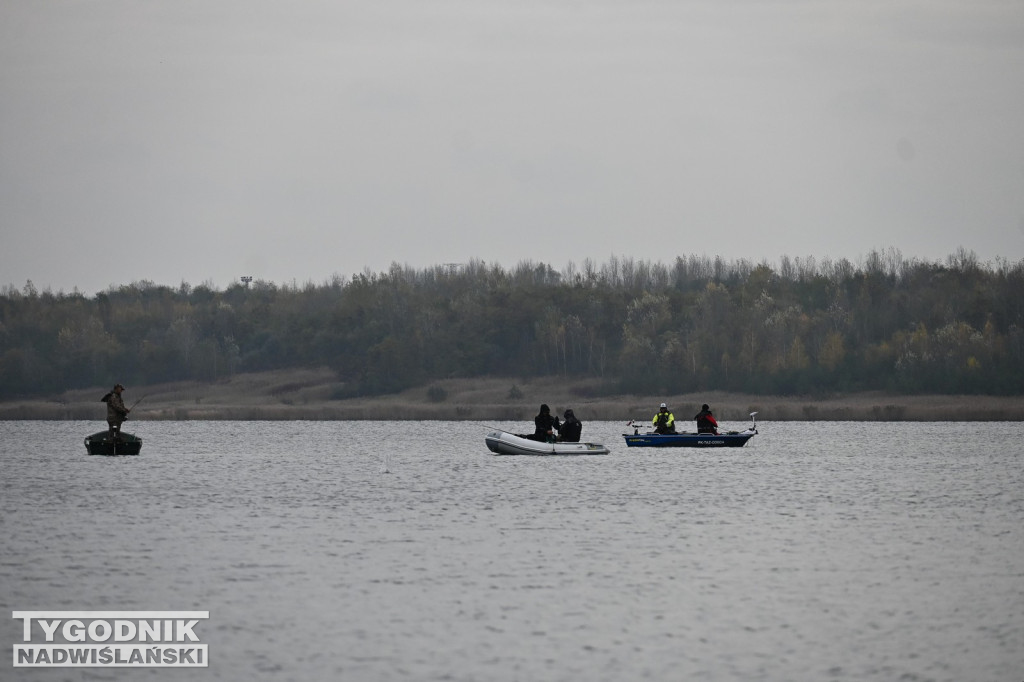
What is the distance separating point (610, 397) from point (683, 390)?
5.90m

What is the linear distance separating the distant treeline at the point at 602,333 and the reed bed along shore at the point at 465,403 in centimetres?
204

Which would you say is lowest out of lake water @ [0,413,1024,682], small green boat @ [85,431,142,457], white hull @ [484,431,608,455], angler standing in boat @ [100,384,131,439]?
lake water @ [0,413,1024,682]

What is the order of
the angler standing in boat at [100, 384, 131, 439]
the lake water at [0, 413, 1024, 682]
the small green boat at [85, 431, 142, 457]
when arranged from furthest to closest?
1. the small green boat at [85, 431, 142, 457]
2. the angler standing in boat at [100, 384, 131, 439]
3. the lake water at [0, 413, 1024, 682]

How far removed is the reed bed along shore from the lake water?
4533cm

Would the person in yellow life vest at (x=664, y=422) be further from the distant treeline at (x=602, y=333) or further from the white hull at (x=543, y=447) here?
the distant treeline at (x=602, y=333)

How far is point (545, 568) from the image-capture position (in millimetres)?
23328

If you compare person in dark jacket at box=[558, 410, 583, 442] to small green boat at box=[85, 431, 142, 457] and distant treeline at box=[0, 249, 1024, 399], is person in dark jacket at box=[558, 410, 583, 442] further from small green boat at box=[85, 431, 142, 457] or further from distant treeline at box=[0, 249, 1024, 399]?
distant treeline at box=[0, 249, 1024, 399]

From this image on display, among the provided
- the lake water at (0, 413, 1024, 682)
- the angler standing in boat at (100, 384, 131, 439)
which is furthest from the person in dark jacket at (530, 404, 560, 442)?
the angler standing in boat at (100, 384, 131, 439)

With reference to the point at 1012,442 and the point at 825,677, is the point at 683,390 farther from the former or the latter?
the point at 825,677

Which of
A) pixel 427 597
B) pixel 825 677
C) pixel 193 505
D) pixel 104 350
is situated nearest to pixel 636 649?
pixel 825 677

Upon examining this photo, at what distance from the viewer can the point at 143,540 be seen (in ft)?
90.0

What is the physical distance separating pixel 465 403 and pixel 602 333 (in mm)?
20347

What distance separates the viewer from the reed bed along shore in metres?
91.8

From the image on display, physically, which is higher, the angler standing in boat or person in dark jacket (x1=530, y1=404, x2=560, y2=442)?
the angler standing in boat
